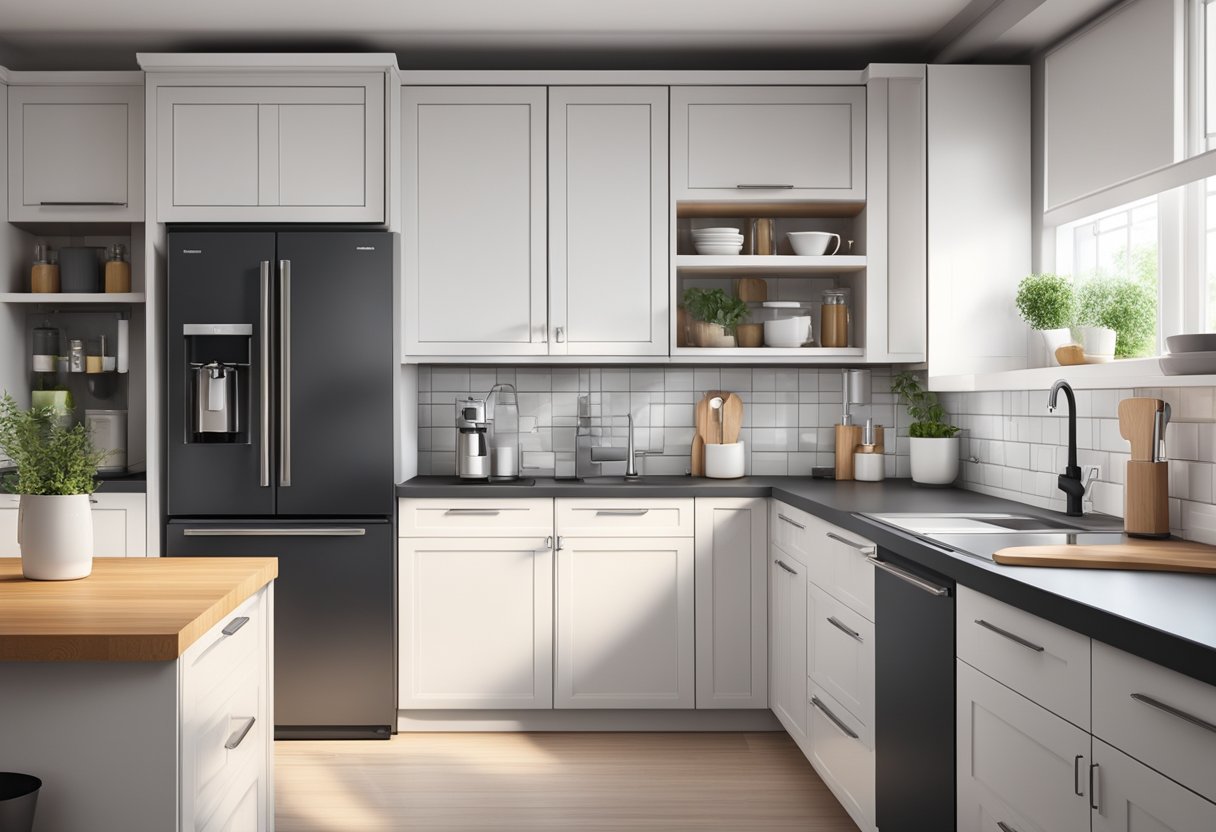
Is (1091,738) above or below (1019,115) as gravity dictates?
below

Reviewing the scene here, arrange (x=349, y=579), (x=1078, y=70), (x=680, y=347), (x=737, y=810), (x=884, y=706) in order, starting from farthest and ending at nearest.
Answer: (x=680, y=347) < (x=349, y=579) < (x=1078, y=70) < (x=737, y=810) < (x=884, y=706)

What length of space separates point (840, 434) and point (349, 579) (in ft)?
6.71

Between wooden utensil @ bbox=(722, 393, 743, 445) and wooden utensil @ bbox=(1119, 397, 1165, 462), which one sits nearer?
wooden utensil @ bbox=(1119, 397, 1165, 462)

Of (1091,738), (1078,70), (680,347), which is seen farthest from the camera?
(680,347)

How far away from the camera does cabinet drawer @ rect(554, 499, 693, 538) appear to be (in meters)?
3.39

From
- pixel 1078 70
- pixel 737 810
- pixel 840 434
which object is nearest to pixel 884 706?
pixel 737 810

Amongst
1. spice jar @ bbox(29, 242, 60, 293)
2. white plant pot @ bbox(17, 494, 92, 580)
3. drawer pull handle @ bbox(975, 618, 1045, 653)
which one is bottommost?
drawer pull handle @ bbox(975, 618, 1045, 653)

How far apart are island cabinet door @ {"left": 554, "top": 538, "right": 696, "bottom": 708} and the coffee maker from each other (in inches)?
19.9

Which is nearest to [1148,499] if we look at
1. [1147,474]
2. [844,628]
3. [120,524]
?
[1147,474]

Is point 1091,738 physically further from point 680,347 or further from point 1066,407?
point 680,347

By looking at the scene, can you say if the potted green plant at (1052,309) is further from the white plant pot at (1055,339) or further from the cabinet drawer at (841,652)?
the cabinet drawer at (841,652)

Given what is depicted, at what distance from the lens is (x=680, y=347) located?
3713 millimetres

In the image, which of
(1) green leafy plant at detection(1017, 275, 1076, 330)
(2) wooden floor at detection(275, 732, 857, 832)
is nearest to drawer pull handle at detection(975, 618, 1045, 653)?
(2) wooden floor at detection(275, 732, 857, 832)

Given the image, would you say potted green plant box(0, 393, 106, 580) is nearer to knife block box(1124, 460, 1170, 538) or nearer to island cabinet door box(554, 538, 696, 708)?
island cabinet door box(554, 538, 696, 708)
